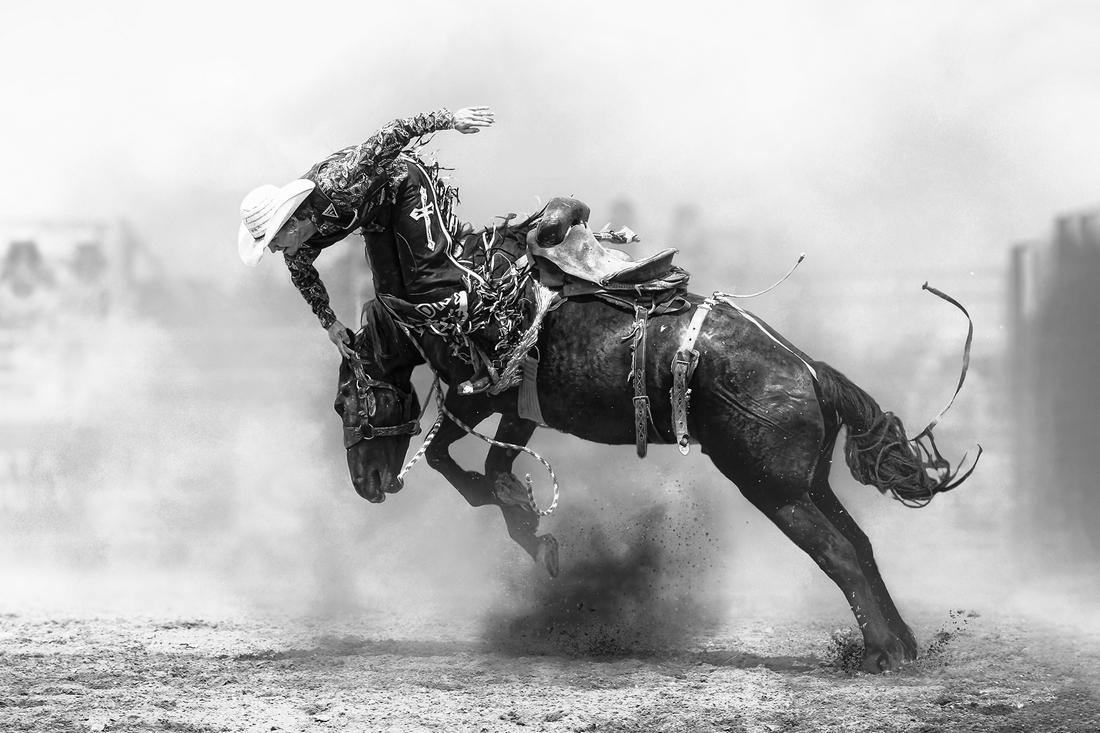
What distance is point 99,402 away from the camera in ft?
27.4

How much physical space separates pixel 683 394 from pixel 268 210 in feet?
6.89

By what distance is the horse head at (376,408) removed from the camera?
5.89 metres

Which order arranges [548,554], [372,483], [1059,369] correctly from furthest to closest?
[1059,369] → [372,483] → [548,554]

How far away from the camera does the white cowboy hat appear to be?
535 centimetres

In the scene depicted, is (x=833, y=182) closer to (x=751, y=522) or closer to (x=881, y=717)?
(x=751, y=522)

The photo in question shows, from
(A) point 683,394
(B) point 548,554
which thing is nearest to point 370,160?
(A) point 683,394

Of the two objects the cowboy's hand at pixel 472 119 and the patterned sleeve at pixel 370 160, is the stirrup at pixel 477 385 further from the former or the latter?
the cowboy's hand at pixel 472 119

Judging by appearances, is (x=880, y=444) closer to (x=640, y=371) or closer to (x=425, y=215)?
(x=640, y=371)

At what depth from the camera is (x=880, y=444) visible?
5.53 metres

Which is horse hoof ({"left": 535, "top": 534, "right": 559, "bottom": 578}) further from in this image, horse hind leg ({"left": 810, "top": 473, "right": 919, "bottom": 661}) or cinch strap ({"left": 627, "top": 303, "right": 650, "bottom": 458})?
horse hind leg ({"left": 810, "top": 473, "right": 919, "bottom": 661})

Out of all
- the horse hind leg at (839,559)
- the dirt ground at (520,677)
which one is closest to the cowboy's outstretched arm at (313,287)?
the dirt ground at (520,677)

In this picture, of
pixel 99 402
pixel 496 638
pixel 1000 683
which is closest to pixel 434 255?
pixel 496 638

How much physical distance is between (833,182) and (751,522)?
2611mm

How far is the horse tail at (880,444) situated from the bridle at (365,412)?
82.0 inches
